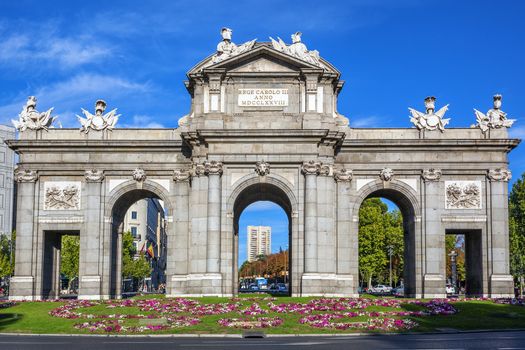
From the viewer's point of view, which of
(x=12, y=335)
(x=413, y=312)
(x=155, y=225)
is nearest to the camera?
(x=12, y=335)

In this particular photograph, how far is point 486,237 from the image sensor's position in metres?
61.0

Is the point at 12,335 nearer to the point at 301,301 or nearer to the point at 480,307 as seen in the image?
the point at 301,301

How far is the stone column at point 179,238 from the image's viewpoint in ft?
196

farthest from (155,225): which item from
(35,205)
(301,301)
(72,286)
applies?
(301,301)

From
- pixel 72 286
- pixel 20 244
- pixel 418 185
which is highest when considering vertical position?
pixel 418 185

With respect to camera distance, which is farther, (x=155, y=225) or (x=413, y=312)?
(x=155, y=225)

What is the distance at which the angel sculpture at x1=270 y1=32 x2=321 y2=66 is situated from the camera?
59.8 metres

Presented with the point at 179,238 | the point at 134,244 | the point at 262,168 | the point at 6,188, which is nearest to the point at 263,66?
the point at 262,168

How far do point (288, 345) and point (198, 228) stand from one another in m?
26.8

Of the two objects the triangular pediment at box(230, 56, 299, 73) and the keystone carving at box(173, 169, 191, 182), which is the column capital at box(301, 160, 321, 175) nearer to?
the triangular pediment at box(230, 56, 299, 73)

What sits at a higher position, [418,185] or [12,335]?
[418,185]

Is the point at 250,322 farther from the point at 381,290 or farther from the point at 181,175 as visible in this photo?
the point at 381,290

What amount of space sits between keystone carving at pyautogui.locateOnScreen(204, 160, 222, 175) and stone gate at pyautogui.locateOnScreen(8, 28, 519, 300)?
84 millimetres

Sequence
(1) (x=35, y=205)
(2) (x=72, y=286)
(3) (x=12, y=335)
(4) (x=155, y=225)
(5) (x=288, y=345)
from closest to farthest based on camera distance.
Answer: (5) (x=288, y=345) < (3) (x=12, y=335) < (1) (x=35, y=205) < (2) (x=72, y=286) < (4) (x=155, y=225)
